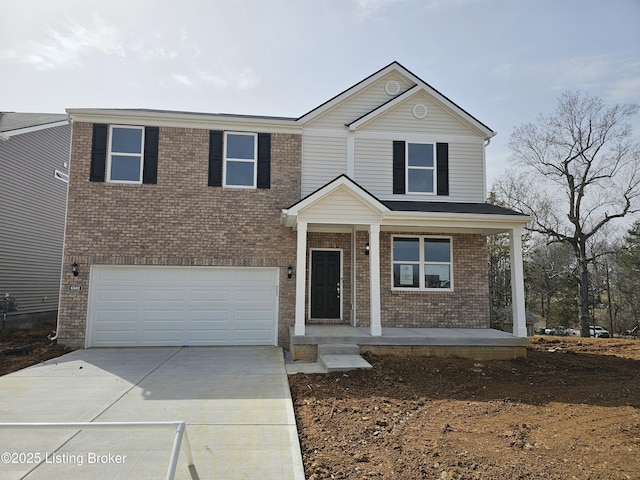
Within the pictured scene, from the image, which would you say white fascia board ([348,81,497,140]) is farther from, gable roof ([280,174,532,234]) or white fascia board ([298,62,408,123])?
gable roof ([280,174,532,234])

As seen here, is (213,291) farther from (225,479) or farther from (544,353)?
(544,353)

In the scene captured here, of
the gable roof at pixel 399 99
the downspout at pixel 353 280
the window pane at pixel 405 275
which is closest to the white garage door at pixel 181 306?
the downspout at pixel 353 280

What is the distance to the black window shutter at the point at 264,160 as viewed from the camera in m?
10.4

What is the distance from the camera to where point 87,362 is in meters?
8.01

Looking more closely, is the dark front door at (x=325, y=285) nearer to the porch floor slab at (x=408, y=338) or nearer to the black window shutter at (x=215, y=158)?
the porch floor slab at (x=408, y=338)

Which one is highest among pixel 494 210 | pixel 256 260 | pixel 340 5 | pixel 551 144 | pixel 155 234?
pixel 551 144

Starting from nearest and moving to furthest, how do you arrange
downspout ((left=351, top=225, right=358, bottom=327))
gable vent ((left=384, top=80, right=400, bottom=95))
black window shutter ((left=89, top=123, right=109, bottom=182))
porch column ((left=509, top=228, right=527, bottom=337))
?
porch column ((left=509, top=228, right=527, bottom=337))
black window shutter ((left=89, top=123, right=109, bottom=182))
downspout ((left=351, top=225, right=358, bottom=327))
gable vent ((left=384, top=80, right=400, bottom=95))

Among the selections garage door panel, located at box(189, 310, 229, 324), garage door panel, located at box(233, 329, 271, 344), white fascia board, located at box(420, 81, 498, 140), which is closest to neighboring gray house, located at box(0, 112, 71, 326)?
garage door panel, located at box(189, 310, 229, 324)

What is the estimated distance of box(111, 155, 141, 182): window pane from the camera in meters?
10.1

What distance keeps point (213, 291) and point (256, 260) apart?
1390mm

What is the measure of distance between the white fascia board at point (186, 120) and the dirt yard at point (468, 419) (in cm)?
594

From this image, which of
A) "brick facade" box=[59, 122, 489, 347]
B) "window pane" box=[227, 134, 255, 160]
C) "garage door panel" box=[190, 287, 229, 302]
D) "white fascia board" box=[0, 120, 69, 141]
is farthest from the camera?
"white fascia board" box=[0, 120, 69, 141]

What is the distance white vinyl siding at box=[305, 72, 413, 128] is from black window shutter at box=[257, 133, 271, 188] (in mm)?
1251

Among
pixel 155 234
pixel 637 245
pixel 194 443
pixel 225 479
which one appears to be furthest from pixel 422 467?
pixel 637 245
